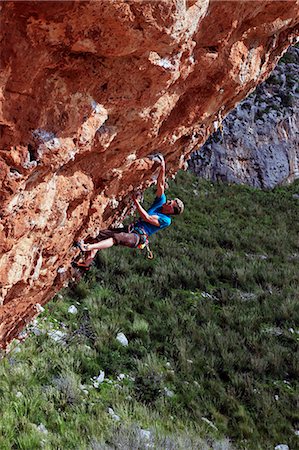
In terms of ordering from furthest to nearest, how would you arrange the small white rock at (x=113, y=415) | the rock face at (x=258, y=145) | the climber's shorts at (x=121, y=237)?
the rock face at (x=258, y=145), the small white rock at (x=113, y=415), the climber's shorts at (x=121, y=237)

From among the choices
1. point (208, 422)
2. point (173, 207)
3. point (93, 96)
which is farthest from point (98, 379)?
point (93, 96)

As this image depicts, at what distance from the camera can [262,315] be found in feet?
29.5

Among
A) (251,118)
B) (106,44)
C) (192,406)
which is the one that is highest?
(251,118)

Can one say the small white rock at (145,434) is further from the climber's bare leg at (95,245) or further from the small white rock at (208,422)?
the climber's bare leg at (95,245)

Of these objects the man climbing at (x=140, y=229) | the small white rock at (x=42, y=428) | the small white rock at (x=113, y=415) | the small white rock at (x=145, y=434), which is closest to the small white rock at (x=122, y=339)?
the small white rock at (x=113, y=415)

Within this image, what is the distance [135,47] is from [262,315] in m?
7.72

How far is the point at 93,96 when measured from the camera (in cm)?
259

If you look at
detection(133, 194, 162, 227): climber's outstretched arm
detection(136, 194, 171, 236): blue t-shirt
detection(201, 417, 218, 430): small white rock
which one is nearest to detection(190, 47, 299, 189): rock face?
detection(201, 417, 218, 430): small white rock

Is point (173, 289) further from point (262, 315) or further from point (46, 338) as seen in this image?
point (46, 338)

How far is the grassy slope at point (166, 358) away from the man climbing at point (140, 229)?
2.11m

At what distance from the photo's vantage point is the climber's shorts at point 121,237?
459 centimetres

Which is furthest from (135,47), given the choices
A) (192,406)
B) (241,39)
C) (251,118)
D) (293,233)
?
(251,118)

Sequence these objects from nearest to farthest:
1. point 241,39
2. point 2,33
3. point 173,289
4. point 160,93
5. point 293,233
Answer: point 2,33
point 160,93
point 241,39
point 173,289
point 293,233

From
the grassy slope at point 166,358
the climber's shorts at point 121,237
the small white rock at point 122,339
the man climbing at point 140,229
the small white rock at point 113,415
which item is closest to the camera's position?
the man climbing at point 140,229
